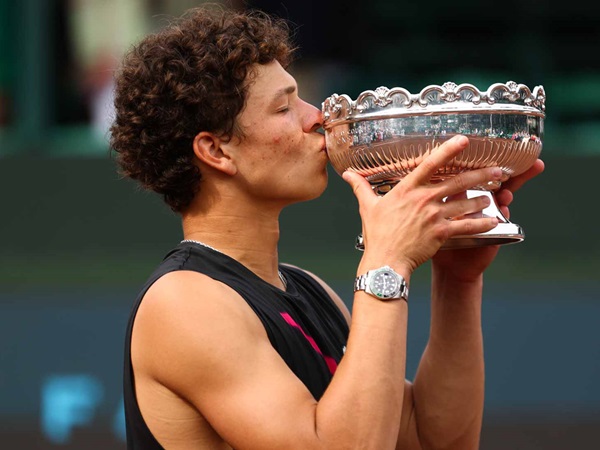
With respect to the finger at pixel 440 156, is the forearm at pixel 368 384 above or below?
below

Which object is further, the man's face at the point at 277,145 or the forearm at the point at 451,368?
the forearm at the point at 451,368

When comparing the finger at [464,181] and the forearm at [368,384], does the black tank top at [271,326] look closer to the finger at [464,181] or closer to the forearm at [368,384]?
the forearm at [368,384]

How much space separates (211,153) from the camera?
2031 mm

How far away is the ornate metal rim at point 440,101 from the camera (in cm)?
186

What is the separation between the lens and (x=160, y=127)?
6.64 feet

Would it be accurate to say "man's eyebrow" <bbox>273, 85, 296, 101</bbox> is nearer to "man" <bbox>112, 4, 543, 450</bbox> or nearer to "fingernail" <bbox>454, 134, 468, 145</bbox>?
"man" <bbox>112, 4, 543, 450</bbox>

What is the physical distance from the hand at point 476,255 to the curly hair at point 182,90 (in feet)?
1.55

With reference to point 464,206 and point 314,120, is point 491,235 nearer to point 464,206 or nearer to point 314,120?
point 464,206

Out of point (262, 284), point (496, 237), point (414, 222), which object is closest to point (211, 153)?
point (262, 284)

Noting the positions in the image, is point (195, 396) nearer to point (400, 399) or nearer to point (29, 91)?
point (400, 399)

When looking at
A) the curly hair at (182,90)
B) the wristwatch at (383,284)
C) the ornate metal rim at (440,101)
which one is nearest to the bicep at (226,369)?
the wristwatch at (383,284)

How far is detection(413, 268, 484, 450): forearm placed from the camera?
2189 mm

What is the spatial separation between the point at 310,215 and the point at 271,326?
369 cm

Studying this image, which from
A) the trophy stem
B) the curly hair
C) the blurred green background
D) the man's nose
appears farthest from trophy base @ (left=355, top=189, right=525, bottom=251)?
the blurred green background
